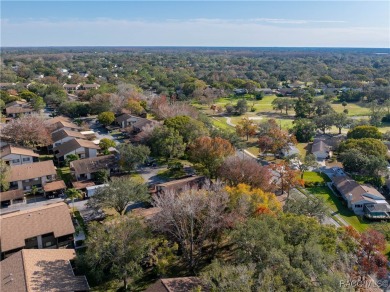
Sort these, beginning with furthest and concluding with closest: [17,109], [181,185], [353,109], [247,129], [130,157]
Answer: [353,109], [17,109], [247,129], [130,157], [181,185]

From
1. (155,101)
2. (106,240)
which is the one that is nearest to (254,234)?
(106,240)

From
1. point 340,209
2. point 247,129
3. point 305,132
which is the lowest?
point 340,209

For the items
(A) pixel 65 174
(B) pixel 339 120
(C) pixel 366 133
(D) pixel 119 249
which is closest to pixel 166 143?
(A) pixel 65 174

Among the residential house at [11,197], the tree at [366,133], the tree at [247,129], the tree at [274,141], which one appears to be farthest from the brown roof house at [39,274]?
the tree at [366,133]

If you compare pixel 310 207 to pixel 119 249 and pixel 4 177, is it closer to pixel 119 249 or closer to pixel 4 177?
pixel 119 249

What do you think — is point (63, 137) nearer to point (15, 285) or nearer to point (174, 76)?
point (15, 285)

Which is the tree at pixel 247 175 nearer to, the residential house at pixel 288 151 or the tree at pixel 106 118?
the residential house at pixel 288 151
